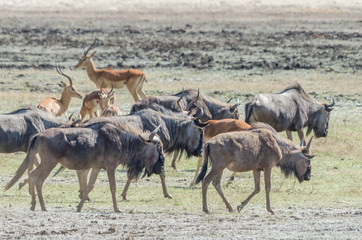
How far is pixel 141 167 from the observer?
11273mm

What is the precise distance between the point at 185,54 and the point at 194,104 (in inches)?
764

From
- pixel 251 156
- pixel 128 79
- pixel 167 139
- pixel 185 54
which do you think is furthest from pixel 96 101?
pixel 185 54

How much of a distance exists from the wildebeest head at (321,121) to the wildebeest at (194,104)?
1.96 m

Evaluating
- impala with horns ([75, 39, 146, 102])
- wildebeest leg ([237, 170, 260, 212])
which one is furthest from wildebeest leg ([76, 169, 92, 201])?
impala with horns ([75, 39, 146, 102])

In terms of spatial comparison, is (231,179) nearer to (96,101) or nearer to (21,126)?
(21,126)

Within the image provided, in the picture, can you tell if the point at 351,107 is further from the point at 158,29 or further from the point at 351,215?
the point at 158,29

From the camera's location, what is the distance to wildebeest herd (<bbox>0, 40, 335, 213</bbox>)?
10.7 m

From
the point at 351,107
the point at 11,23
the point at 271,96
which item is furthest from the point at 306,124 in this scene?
the point at 11,23

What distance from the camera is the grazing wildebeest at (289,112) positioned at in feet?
51.9

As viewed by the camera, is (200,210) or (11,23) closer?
(200,210)

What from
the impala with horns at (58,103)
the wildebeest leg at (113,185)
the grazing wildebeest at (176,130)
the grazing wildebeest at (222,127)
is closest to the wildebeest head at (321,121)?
the grazing wildebeest at (222,127)

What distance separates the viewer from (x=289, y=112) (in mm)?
16188

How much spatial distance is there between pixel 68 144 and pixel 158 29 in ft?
130

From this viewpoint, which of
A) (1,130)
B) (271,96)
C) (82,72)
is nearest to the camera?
(1,130)
